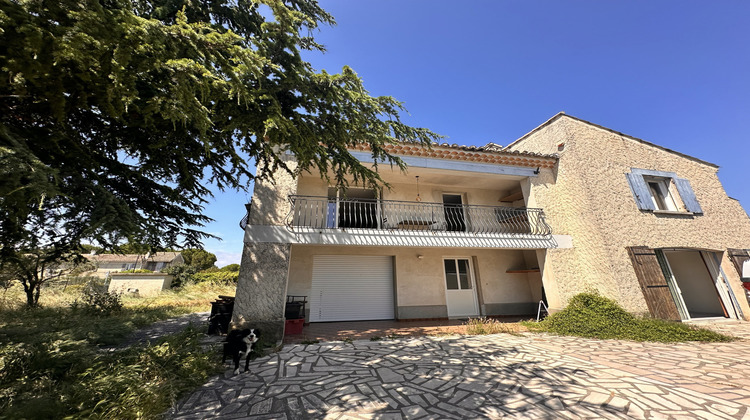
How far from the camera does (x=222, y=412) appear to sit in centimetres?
284

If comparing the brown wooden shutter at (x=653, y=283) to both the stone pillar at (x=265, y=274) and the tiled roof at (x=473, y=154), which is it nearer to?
the tiled roof at (x=473, y=154)

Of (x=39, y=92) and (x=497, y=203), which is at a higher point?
(x=497, y=203)

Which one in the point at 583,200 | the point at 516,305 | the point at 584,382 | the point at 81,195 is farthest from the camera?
the point at 516,305

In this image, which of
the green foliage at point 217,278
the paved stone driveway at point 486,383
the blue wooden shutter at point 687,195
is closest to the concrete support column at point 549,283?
the paved stone driveway at point 486,383

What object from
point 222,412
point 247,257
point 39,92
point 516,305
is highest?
point 39,92

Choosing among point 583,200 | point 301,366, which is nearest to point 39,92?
point 301,366

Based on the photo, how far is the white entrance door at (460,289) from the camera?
8.95m

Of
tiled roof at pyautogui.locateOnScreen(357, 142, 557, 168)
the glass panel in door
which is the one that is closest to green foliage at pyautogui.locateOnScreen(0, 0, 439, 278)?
tiled roof at pyautogui.locateOnScreen(357, 142, 557, 168)

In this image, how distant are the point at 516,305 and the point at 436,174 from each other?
19.1 ft

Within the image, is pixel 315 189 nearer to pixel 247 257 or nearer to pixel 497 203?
pixel 247 257

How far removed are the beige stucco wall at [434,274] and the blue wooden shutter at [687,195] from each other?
5.32 metres

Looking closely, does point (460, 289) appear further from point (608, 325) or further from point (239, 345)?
point (239, 345)

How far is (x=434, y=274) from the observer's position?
9023 mm

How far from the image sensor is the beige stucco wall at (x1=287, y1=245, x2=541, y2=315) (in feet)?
27.1
